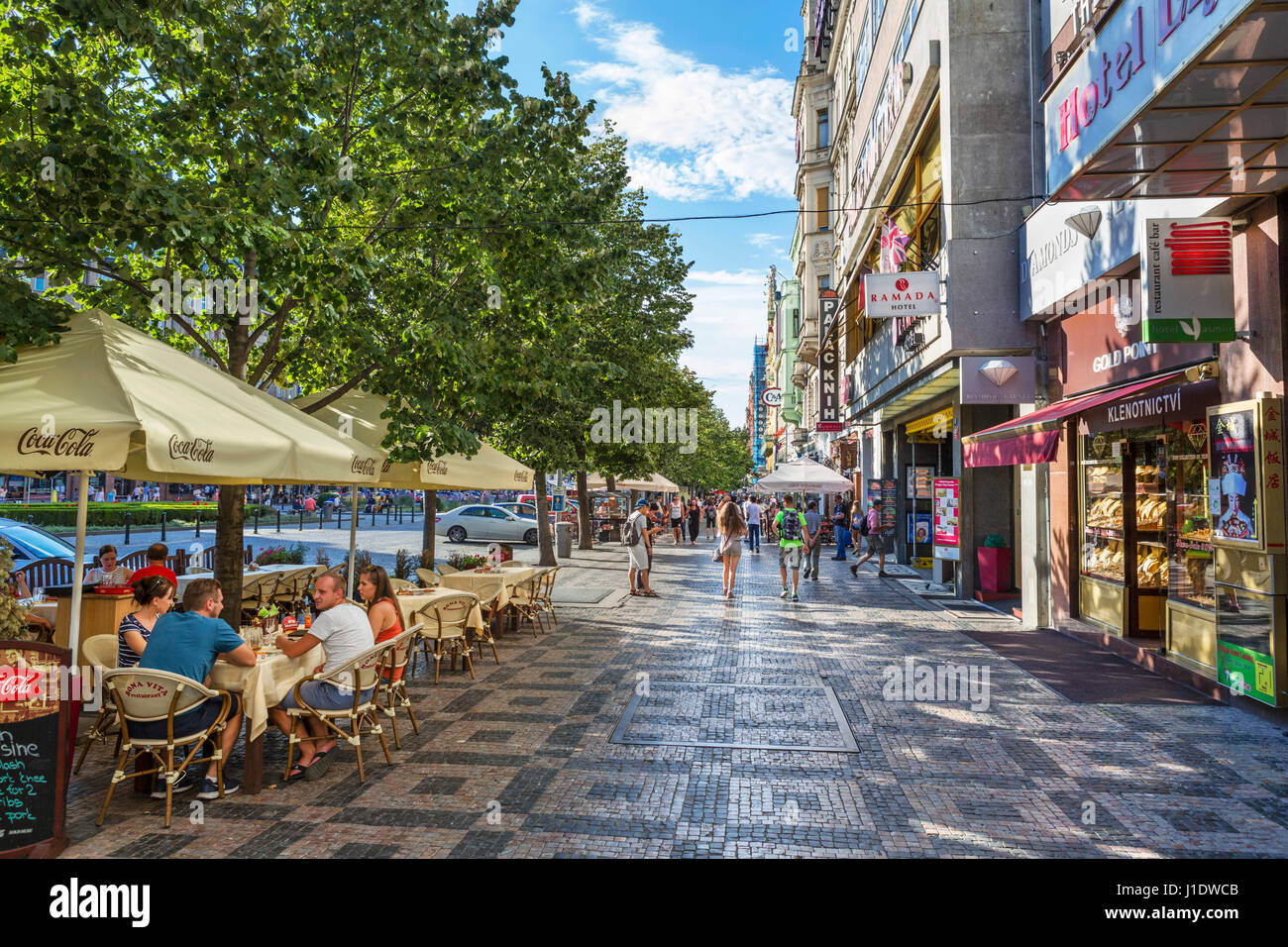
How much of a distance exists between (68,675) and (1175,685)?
383 inches

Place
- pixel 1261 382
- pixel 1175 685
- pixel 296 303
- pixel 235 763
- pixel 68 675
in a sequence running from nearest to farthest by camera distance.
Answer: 1. pixel 68 675
2. pixel 235 763
3. pixel 1261 382
4. pixel 1175 685
5. pixel 296 303

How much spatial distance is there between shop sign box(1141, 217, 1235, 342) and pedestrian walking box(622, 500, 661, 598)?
33.3 feet

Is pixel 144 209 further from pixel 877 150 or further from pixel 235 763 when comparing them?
pixel 877 150

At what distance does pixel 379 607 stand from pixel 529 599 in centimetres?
531

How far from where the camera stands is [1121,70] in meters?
6.51

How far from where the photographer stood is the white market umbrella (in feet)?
70.3

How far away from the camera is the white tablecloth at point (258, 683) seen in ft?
18.9

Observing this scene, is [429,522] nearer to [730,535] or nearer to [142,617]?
[730,535]

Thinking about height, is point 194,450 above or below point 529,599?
above

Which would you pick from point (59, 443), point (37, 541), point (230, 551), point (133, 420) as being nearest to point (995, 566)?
point (230, 551)

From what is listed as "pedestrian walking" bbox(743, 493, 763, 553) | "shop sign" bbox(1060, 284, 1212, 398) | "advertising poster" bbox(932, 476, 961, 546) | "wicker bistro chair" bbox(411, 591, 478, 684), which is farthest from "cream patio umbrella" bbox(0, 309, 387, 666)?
"pedestrian walking" bbox(743, 493, 763, 553)

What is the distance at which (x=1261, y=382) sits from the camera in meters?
7.72
